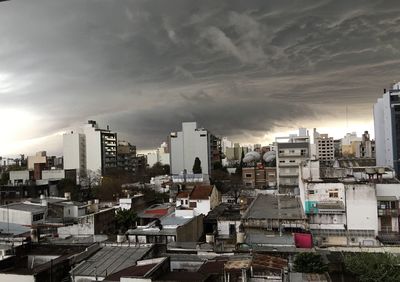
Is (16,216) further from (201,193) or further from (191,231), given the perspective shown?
(201,193)

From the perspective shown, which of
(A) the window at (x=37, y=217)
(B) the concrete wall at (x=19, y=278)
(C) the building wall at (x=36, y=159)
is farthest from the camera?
(C) the building wall at (x=36, y=159)

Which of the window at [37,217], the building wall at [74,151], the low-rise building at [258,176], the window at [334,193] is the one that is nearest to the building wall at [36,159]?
the building wall at [74,151]

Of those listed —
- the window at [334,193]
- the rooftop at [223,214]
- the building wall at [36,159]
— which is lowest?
the rooftop at [223,214]

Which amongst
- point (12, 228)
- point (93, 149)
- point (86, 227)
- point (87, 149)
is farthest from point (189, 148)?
point (86, 227)

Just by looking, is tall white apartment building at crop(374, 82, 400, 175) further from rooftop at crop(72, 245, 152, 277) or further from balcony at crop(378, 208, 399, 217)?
rooftop at crop(72, 245, 152, 277)

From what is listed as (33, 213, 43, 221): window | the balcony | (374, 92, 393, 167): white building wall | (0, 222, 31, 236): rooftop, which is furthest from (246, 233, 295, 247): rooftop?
(374, 92, 393, 167): white building wall

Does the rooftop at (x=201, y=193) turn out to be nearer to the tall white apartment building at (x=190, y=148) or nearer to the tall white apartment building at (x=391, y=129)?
the tall white apartment building at (x=391, y=129)

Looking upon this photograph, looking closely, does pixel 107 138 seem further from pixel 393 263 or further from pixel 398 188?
pixel 393 263
